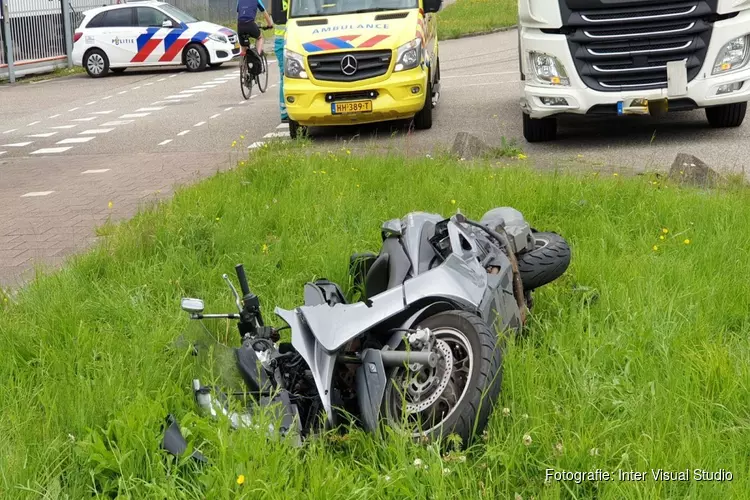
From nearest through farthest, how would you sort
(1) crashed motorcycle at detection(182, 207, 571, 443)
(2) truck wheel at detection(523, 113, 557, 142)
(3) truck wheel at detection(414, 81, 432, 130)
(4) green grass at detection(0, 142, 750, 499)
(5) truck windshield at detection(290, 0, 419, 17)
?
(4) green grass at detection(0, 142, 750, 499), (1) crashed motorcycle at detection(182, 207, 571, 443), (2) truck wheel at detection(523, 113, 557, 142), (3) truck wheel at detection(414, 81, 432, 130), (5) truck windshield at detection(290, 0, 419, 17)

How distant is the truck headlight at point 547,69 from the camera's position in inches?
412

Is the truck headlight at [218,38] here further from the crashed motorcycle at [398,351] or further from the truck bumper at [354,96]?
the crashed motorcycle at [398,351]

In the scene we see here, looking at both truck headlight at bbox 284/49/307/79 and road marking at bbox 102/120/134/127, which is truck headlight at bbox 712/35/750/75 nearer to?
truck headlight at bbox 284/49/307/79

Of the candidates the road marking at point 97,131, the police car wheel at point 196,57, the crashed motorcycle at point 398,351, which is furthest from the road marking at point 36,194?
the police car wheel at point 196,57

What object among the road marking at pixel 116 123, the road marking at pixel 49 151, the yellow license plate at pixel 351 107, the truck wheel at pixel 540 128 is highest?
the yellow license plate at pixel 351 107

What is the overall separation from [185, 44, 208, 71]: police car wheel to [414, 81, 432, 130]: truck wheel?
1406cm

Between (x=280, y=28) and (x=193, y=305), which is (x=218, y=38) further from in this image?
(x=193, y=305)

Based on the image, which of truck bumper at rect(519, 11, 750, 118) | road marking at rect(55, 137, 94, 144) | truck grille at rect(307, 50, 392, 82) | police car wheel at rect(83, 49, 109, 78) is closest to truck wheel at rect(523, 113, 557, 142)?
truck bumper at rect(519, 11, 750, 118)

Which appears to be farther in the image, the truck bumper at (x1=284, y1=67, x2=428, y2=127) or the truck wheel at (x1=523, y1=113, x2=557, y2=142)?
the truck bumper at (x1=284, y1=67, x2=428, y2=127)

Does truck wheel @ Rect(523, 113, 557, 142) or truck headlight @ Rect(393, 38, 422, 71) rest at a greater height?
truck headlight @ Rect(393, 38, 422, 71)

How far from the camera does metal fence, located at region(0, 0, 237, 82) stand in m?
26.1

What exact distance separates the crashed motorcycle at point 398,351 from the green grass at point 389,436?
0.13 metres

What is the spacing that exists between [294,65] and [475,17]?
25.1 m

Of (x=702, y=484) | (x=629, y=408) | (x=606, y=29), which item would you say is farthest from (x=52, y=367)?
(x=606, y=29)
